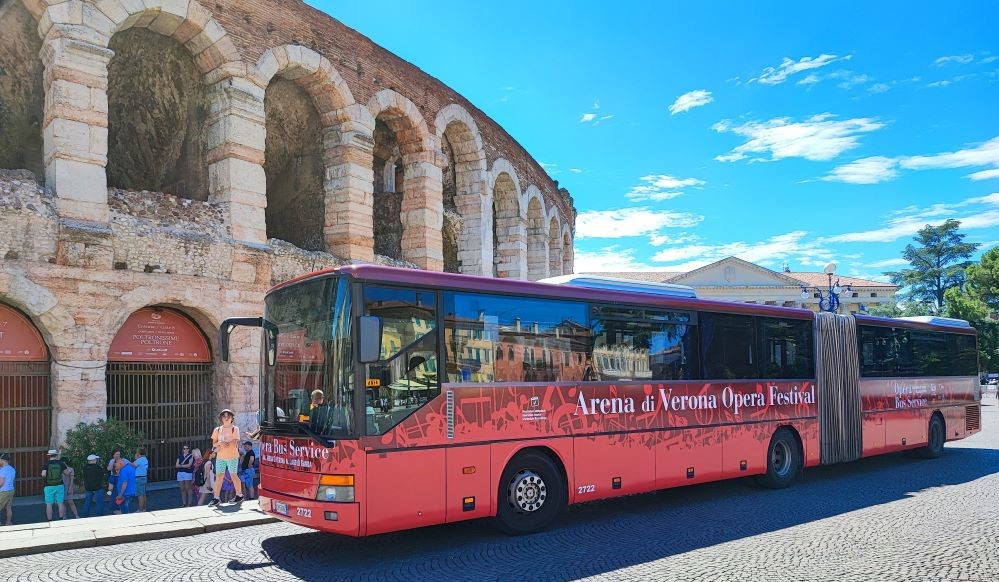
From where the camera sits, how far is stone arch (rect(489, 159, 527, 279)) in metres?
25.2

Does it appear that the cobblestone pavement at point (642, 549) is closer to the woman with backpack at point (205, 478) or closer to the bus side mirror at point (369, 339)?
the bus side mirror at point (369, 339)

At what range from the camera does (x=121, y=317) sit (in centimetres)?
1283

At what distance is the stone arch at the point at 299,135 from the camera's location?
53.7 ft

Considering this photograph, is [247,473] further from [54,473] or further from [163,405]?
[163,405]

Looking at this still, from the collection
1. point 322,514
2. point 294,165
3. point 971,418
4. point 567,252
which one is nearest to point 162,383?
point 294,165

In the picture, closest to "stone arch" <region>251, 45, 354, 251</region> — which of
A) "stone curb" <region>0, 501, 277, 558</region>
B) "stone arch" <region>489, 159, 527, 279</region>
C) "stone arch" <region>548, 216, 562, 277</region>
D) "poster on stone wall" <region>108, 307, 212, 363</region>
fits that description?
"poster on stone wall" <region>108, 307, 212, 363</region>

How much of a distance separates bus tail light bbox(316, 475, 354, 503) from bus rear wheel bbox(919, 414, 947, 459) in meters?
12.4

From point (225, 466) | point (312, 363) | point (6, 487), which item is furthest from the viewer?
point (225, 466)

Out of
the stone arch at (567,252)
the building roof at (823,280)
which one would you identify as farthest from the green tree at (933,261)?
the stone arch at (567,252)

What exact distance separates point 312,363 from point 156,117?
1165cm

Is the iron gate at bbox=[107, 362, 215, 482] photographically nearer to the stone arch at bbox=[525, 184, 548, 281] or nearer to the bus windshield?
the bus windshield

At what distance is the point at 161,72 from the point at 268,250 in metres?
4.52

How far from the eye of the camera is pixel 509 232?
25406 millimetres

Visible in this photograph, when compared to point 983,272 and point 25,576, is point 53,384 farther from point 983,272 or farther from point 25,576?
point 983,272
